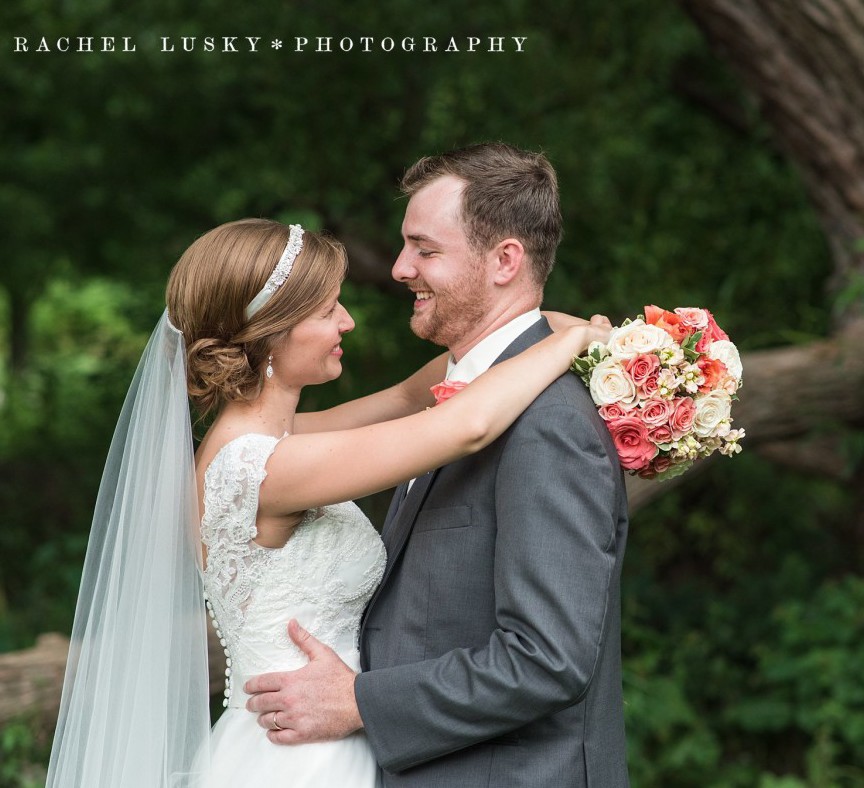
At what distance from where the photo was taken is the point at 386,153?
6.56 m

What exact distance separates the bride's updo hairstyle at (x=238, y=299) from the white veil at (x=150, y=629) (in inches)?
2.9

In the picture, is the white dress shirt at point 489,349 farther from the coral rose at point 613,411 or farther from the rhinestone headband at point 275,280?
the rhinestone headband at point 275,280

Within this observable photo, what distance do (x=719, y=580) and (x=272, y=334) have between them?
550 centimetres

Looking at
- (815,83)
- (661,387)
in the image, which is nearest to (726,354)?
(661,387)

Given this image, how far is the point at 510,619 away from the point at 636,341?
2.08ft

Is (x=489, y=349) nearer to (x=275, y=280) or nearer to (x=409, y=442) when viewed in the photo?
(x=409, y=442)

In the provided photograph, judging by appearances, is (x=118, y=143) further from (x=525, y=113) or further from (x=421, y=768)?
(x=421, y=768)

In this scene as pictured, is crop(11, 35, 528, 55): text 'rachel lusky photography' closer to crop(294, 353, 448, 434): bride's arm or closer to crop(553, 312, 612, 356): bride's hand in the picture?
crop(294, 353, 448, 434): bride's arm

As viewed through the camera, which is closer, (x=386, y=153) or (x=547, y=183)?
(x=547, y=183)

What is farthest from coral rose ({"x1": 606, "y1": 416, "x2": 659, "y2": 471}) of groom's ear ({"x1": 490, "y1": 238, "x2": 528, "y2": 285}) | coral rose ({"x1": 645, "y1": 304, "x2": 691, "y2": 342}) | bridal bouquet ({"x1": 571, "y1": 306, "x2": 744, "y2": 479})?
groom's ear ({"x1": 490, "y1": 238, "x2": 528, "y2": 285})

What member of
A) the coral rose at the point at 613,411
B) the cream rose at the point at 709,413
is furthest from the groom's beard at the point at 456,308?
the cream rose at the point at 709,413

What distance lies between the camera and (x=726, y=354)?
99.4 inches

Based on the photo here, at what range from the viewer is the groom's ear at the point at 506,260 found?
2.68m

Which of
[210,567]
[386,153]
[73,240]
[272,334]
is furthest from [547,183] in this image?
[73,240]
